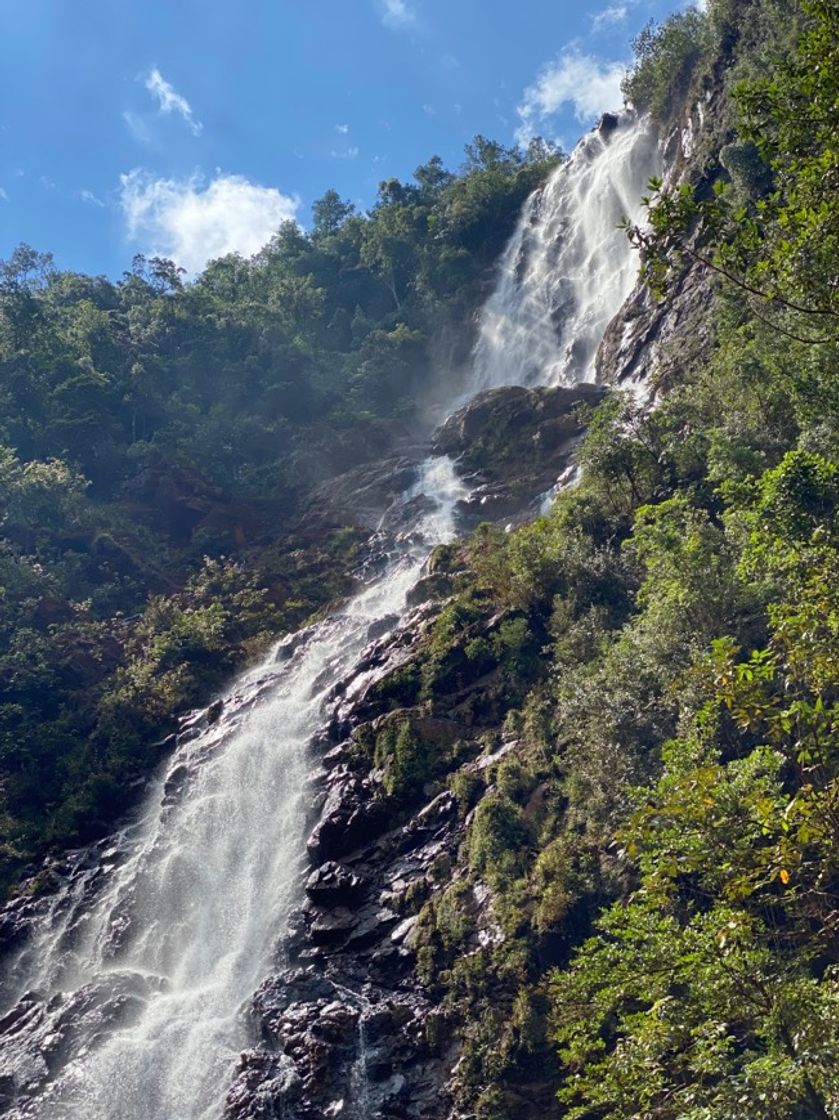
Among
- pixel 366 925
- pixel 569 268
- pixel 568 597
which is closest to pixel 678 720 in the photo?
pixel 568 597

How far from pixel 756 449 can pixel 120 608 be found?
25468 millimetres

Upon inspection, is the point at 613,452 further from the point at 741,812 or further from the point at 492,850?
the point at 741,812

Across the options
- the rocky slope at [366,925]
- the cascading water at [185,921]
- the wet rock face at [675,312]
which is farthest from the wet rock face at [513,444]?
the rocky slope at [366,925]

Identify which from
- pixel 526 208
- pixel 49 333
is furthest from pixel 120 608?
pixel 526 208

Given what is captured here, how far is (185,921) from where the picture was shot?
2130 cm

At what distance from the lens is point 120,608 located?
123 feet

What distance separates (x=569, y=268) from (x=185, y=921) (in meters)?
39.8

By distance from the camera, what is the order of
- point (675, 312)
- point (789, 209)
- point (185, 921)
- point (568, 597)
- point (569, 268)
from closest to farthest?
point (789, 209) → point (185, 921) → point (568, 597) → point (675, 312) → point (569, 268)

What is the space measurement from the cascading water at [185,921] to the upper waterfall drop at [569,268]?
58.4ft

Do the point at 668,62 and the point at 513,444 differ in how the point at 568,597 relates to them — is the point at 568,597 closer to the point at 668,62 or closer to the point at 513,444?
the point at 513,444

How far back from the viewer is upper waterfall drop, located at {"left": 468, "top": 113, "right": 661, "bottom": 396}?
46312 millimetres

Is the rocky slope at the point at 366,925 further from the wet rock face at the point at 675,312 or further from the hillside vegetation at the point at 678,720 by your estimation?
the wet rock face at the point at 675,312

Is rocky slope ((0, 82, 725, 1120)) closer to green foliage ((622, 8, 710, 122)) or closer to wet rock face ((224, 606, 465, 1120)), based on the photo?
wet rock face ((224, 606, 465, 1120))

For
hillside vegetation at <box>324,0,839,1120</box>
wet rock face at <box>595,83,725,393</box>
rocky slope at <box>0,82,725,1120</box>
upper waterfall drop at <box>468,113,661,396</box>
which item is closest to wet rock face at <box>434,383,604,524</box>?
wet rock face at <box>595,83,725,393</box>
